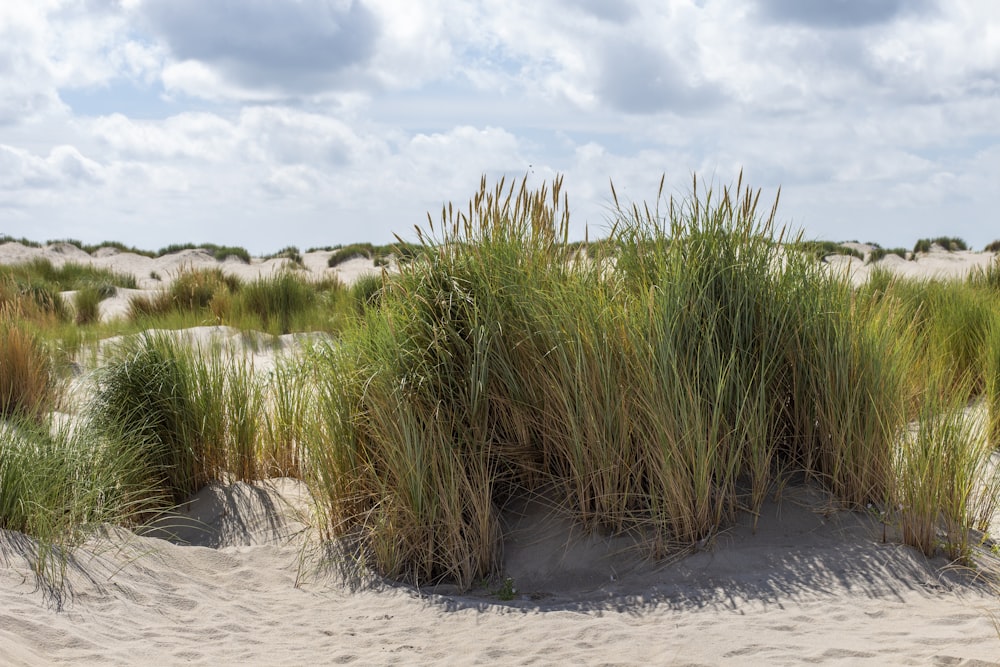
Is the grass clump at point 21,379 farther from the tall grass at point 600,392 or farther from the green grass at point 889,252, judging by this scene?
the green grass at point 889,252

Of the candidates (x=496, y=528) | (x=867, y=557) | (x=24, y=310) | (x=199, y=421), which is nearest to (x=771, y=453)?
(x=867, y=557)

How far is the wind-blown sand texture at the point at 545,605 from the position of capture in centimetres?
316

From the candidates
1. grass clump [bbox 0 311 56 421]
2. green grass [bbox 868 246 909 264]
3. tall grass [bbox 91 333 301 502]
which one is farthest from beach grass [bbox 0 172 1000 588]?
green grass [bbox 868 246 909 264]

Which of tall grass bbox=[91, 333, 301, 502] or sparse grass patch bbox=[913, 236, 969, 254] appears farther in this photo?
sparse grass patch bbox=[913, 236, 969, 254]

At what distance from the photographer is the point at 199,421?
532cm

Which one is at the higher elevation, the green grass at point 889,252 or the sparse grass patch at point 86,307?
the green grass at point 889,252

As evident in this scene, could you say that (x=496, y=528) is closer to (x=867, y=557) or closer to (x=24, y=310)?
(x=867, y=557)

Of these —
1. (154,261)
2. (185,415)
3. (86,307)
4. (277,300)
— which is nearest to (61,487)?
(185,415)

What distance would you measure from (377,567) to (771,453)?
6.56 feet

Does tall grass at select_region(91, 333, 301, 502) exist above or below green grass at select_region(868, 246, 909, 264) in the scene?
below

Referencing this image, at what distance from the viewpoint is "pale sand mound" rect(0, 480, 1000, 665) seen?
315cm

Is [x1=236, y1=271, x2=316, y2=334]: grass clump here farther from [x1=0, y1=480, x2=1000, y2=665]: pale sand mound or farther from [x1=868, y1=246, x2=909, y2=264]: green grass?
[x1=868, y1=246, x2=909, y2=264]: green grass

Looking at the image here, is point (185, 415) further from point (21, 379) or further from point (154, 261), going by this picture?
point (154, 261)

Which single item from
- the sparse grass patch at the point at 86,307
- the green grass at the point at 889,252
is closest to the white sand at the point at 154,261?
the sparse grass patch at the point at 86,307
